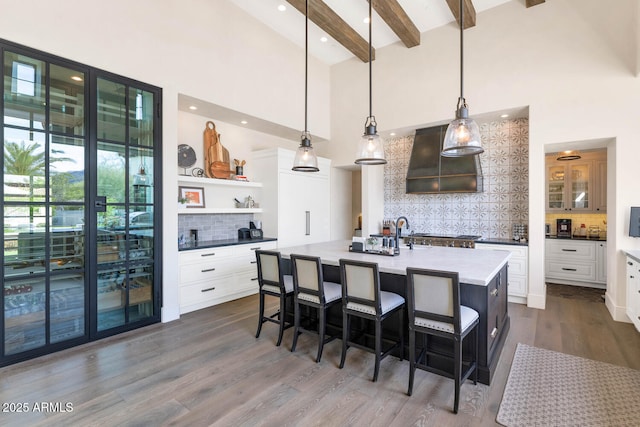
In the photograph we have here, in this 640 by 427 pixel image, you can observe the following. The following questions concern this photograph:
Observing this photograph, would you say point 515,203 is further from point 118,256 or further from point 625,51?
point 118,256

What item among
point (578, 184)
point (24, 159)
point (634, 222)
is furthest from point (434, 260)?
point (578, 184)

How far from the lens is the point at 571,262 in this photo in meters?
5.11

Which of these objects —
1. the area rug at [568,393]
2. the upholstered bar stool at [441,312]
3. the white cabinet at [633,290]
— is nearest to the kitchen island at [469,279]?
the upholstered bar stool at [441,312]

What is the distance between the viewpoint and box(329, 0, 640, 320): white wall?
11.8 ft

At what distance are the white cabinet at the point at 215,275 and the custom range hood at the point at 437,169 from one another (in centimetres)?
278

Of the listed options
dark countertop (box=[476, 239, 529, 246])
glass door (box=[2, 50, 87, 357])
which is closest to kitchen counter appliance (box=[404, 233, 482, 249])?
dark countertop (box=[476, 239, 529, 246])

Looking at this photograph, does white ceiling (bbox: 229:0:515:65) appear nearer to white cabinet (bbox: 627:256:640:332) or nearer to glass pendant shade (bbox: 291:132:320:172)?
glass pendant shade (bbox: 291:132:320:172)

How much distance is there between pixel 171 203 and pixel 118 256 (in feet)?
2.58

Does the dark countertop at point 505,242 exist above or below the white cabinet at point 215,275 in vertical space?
above

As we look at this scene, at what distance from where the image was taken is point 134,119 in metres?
3.43

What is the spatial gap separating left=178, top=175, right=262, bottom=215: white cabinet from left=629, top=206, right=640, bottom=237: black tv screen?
188 inches

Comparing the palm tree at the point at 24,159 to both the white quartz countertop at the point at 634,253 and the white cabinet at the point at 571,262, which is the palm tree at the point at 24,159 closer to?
the white quartz countertop at the point at 634,253

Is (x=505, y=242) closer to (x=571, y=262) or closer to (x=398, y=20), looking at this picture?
(x=571, y=262)

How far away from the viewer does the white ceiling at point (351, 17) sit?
4340 mm
